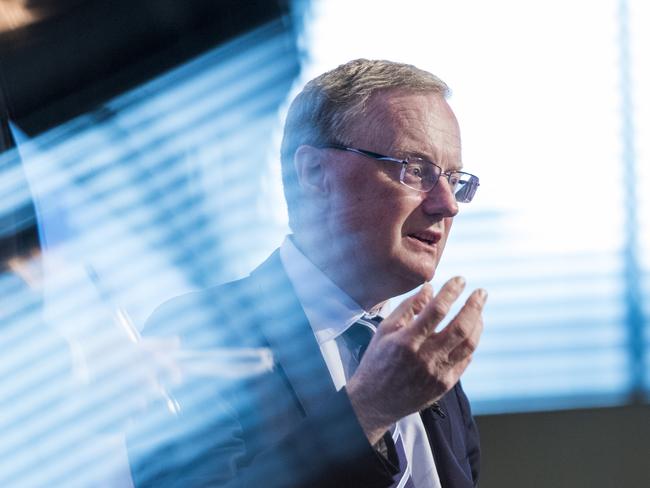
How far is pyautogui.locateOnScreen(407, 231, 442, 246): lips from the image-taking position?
51.0 inches

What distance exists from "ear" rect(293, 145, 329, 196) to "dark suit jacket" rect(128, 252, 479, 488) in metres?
0.15

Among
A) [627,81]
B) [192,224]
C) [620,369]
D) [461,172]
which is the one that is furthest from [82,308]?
[627,81]

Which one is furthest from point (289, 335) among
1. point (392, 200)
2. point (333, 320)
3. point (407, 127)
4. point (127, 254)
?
point (127, 254)

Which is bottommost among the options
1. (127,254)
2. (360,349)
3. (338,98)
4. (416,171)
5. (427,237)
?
(127,254)

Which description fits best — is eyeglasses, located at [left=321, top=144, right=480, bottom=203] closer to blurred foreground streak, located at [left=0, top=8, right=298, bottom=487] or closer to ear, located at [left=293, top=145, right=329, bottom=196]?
ear, located at [left=293, top=145, right=329, bottom=196]

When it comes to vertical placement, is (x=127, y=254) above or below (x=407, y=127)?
below

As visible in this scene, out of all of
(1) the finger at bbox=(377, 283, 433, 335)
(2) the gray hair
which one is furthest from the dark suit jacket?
(2) the gray hair

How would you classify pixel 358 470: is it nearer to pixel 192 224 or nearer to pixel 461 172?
pixel 461 172

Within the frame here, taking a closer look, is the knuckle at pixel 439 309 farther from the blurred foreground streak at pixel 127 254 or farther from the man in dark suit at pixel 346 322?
the blurred foreground streak at pixel 127 254

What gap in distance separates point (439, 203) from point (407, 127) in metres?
0.16

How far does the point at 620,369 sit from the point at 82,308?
1747 millimetres

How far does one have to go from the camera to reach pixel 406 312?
948mm

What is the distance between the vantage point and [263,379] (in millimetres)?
1145

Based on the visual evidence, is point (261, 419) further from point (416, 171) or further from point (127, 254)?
point (127, 254)
